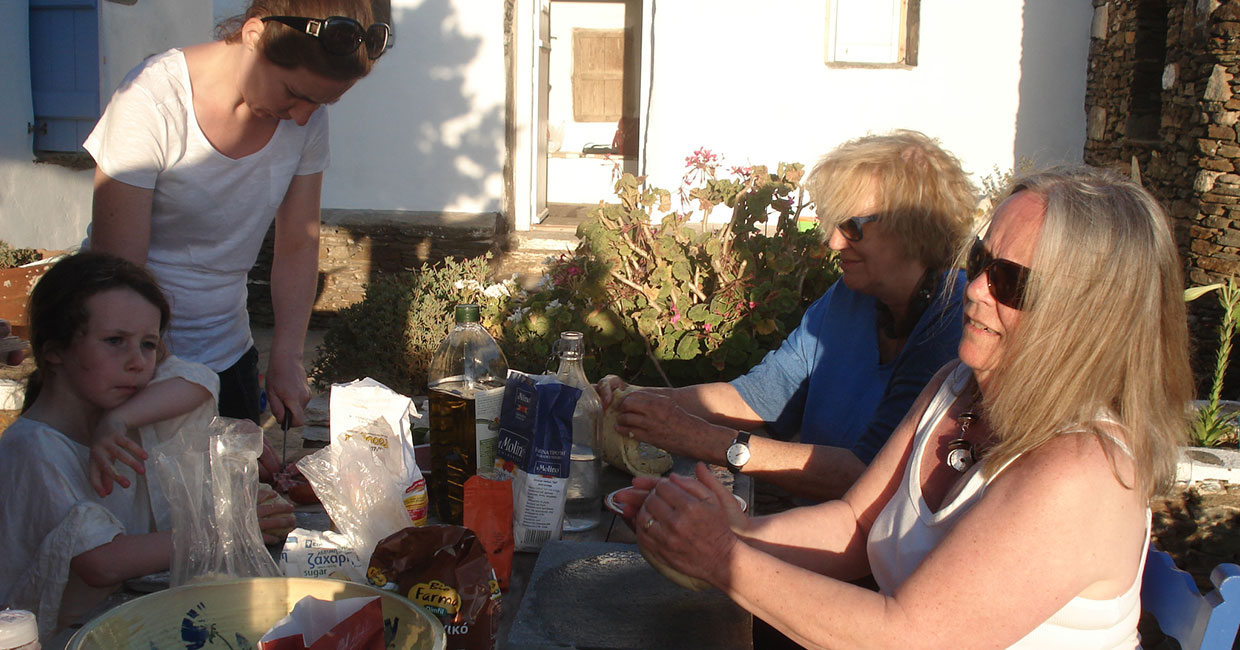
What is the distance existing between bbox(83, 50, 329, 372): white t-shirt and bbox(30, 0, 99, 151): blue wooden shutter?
5200 mm

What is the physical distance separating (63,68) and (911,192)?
254 inches

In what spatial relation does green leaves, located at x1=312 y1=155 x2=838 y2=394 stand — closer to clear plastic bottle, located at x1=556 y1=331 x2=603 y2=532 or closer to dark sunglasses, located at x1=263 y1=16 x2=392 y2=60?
clear plastic bottle, located at x1=556 y1=331 x2=603 y2=532

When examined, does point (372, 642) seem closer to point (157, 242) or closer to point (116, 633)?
point (116, 633)

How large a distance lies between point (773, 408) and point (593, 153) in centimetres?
770

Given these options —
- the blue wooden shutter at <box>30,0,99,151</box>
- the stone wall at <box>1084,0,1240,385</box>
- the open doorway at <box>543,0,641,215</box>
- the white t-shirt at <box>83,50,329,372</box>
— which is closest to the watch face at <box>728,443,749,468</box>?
the white t-shirt at <box>83,50,329,372</box>

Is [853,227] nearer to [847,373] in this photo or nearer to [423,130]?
[847,373]

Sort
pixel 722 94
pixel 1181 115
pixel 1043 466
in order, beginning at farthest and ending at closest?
pixel 722 94 < pixel 1181 115 < pixel 1043 466

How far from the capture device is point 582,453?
6.01ft

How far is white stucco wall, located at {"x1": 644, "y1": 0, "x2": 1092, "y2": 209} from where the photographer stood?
686 centimetres

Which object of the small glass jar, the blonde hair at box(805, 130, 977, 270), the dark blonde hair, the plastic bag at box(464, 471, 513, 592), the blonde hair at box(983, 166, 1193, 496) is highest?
the dark blonde hair

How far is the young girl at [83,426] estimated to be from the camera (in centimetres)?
150

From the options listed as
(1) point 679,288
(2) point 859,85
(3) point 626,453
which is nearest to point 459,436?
(3) point 626,453

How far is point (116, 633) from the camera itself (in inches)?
44.4

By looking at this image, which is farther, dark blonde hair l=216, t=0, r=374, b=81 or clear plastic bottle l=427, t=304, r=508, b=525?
dark blonde hair l=216, t=0, r=374, b=81
